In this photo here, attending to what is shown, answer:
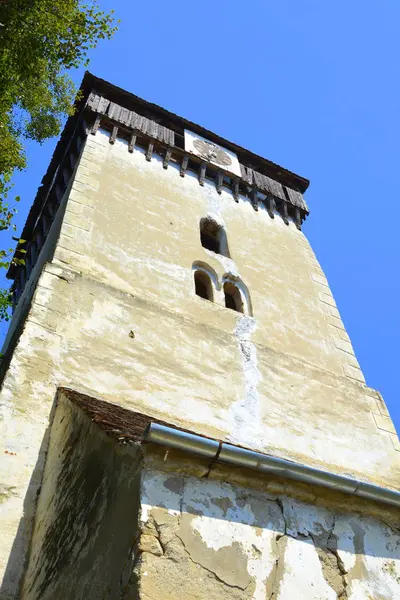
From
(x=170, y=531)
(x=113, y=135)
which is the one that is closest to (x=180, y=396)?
(x=170, y=531)

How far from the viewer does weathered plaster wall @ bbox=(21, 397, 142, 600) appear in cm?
374

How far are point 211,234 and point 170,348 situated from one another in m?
4.64

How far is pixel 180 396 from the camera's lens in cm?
755

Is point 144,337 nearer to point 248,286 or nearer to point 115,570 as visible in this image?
point 248,286

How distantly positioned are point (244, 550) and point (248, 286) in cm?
713

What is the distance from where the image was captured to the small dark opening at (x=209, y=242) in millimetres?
11933

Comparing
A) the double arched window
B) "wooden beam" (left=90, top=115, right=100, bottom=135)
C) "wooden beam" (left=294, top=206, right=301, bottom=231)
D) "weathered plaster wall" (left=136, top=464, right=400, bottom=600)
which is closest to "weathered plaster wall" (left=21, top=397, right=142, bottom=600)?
"weathered plaster wall" (left=136, top=464, right=400, bottom=600)

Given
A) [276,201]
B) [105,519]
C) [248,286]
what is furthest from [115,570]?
[276,201]

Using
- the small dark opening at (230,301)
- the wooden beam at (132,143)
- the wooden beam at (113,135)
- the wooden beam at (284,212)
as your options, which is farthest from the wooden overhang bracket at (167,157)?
the small dark opening at (230,301)

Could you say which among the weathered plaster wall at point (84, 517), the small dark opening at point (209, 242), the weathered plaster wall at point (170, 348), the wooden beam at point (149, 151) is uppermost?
the wooden beam at point (149, 151)

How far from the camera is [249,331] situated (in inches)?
375

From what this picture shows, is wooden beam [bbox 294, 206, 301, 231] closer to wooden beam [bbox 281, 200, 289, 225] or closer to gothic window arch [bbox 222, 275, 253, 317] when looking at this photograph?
wooden beam [bbox 281, 200, 289, 225]

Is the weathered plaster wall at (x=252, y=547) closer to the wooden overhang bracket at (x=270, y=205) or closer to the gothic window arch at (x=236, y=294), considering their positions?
the gothic window arch at (x=236, y=294)

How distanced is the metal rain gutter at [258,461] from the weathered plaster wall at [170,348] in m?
2.24
